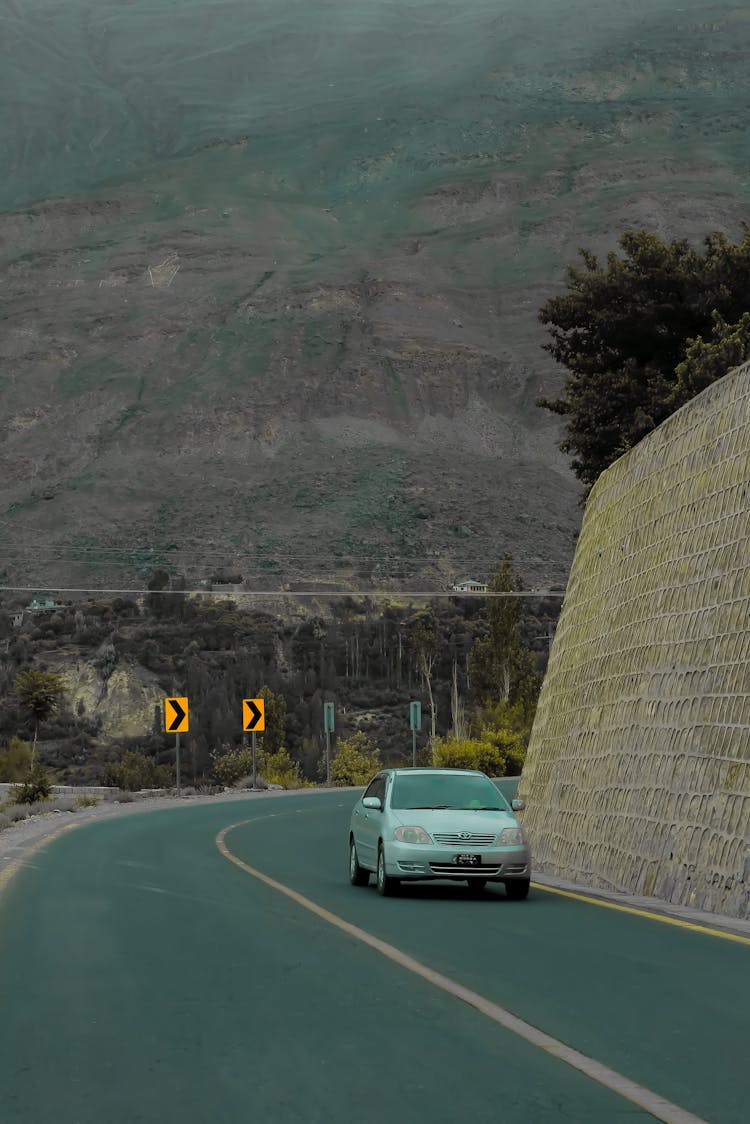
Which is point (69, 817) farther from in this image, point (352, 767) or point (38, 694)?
point (38, 694)

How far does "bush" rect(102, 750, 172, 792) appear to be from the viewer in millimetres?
74938

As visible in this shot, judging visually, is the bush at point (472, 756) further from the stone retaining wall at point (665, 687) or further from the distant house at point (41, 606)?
the distant house at point (41, 606)

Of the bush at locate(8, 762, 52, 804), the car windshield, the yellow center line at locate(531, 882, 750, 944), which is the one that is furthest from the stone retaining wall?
the bush at locate(8, 762, 52, 804)

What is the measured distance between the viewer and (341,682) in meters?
120

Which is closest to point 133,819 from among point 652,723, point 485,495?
point 652,723

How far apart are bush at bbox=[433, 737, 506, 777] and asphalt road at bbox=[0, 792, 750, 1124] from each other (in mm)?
43973

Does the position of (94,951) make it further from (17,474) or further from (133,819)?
(17,474)

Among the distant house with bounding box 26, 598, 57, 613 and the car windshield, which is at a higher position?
the distant house with bounding box 26, 598, 57, 613

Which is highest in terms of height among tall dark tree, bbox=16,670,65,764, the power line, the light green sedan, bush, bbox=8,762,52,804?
the power line

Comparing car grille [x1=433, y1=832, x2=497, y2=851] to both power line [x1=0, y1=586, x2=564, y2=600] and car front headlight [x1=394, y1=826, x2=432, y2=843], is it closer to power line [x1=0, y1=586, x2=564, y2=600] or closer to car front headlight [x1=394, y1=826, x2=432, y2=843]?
car front headlight [x1=394, y1=826, x2=432, y2=843]

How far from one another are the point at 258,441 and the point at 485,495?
4327cm

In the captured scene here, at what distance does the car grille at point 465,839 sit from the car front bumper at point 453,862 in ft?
0.15

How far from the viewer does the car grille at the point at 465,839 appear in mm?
17875

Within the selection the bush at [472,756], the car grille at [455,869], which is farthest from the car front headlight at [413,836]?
the bush at [472,756]
